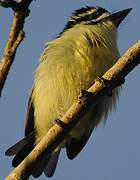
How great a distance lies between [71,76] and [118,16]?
1058 mm

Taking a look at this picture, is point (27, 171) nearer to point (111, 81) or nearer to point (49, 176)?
point (111, 81)

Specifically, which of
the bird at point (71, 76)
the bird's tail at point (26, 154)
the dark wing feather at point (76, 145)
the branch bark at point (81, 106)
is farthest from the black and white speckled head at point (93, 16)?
the branch bark at point (81, 106)

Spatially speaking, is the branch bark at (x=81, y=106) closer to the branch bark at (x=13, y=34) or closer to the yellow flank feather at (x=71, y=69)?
the branch bark at (x=13, y=34)

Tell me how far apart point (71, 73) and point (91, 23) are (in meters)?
0.76

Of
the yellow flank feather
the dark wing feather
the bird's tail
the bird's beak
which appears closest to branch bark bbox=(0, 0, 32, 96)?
the bird's tail

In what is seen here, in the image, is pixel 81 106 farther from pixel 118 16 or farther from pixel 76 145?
pixel 118 16

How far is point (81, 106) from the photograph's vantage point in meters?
3.15

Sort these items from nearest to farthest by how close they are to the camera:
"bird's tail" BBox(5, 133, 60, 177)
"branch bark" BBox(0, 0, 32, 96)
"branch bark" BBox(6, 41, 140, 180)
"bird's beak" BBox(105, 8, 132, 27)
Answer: "branch bark" BBox(0, 0, 32, 96), "branch bark" BBox(6, 41, 140, 180), "bird's tail" BBox(5, 133, 60, 177), "bird's beak" BBox(105, 8, 132, 27)

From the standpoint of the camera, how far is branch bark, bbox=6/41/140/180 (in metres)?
3.03

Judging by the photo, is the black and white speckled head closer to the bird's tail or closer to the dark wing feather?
the dark wing feather

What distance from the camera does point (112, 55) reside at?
4.93m

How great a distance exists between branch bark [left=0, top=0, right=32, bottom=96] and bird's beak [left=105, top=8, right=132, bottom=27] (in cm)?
281

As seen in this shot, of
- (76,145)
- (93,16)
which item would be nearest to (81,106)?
(76,145)

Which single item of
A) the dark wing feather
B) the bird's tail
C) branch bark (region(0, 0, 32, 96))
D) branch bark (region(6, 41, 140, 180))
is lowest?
the dark wing feather
